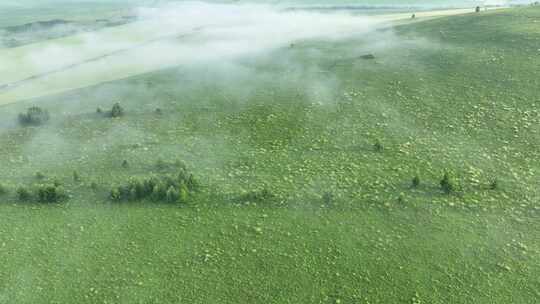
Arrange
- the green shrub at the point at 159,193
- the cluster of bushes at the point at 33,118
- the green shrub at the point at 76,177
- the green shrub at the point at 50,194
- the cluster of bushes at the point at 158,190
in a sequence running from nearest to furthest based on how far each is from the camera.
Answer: the cluster of bushes at the point at 158,190 < the green shrub at the point at 159,193 < the green shrub at the point at 50,194 < the green shrub at the point at 76,177 < the cluster of bushes at the point at 33,118

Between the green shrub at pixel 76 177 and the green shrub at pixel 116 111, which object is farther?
the green shrub at pixel 116 111

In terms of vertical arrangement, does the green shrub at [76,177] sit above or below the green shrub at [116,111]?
below

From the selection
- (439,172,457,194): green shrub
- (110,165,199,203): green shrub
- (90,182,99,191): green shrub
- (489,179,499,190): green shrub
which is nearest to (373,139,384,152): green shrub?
(439,172,457,194): green shrub

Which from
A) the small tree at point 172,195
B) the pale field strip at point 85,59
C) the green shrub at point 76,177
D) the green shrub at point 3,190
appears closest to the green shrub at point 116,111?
the green shrub at point 76,177

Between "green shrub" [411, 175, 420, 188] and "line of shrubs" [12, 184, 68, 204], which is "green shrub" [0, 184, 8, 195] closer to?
"line of shrubs" [12, 184, 68, 204]

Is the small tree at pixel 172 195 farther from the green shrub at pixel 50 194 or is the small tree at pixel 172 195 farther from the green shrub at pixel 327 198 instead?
the green shrub at pixel 327 198

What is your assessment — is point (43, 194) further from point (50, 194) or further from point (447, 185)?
point (447, 185)

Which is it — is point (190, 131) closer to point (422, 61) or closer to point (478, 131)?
point (478, 131)

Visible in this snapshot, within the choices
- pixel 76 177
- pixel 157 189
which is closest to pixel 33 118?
pixel 76 177
